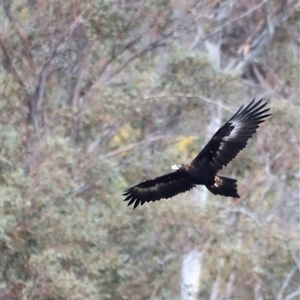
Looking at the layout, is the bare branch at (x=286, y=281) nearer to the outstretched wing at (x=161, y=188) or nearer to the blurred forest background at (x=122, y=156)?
the blurred forest background at (x=122, y=156)

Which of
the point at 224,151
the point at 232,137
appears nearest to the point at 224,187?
the point at 224,151

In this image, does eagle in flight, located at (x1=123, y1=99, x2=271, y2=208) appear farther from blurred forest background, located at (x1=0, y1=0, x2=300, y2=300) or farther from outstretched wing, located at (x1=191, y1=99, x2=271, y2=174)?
blurred forest background, located at (x1=0, y1=0, x2=300, y2=300)

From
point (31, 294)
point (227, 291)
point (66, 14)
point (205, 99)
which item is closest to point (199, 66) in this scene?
point (205, 99)

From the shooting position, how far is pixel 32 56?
1280cm

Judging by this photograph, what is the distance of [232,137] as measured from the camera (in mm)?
7832

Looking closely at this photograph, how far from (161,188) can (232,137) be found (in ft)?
2.96

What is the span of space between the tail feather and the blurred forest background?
12.0 feet

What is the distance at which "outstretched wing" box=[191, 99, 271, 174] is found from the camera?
305 inches

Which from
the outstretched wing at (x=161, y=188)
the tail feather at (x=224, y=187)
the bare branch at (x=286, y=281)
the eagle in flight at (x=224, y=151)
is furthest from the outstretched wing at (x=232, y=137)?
the bare branch at (x=286, y=281)

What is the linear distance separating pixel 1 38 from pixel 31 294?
12.0 feet

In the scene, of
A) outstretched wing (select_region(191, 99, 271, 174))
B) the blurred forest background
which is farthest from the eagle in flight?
the blurred forest background

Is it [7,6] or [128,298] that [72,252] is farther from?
[7,6]

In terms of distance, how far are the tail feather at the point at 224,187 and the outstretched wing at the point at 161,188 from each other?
0.40 m

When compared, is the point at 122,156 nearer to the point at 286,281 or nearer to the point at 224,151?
the point at 286,281
